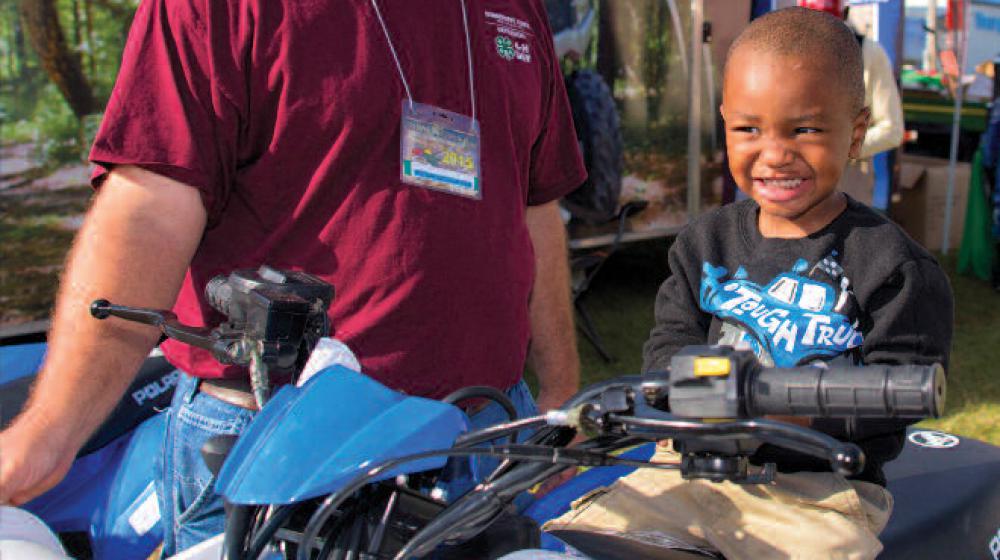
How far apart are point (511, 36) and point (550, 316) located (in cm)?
64

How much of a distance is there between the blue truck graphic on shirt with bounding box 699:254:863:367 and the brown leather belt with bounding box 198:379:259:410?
78cm

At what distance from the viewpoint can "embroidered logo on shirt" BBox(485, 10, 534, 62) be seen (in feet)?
6.47

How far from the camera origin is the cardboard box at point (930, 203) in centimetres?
919

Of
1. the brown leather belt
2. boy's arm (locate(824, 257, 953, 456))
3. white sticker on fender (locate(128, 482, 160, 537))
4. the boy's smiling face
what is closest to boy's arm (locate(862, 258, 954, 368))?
boy's arm (locate(824, 257, 953, 456))

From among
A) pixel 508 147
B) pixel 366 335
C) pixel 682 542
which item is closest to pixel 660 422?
pixel 682 542

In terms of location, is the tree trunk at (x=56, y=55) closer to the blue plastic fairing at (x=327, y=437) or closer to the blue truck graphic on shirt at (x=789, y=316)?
the blue truck graphic on shirt at (x=789, y=316)

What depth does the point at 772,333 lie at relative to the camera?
1.57 metres

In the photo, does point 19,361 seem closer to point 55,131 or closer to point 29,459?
point 29,459

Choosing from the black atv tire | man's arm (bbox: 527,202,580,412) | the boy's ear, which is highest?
the boy's ear

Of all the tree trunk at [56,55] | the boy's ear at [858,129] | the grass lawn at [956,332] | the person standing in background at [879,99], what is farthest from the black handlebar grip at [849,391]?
the person standing in background at [879,99]

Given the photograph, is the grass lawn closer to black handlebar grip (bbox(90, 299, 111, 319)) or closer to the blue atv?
the blue atv

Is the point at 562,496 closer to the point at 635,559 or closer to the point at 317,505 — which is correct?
the point at 635,559

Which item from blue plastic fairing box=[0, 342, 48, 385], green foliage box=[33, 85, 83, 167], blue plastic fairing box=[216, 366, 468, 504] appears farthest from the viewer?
green foliage box=[33, 85, 83, 167]

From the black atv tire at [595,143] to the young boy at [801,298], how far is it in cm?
413
